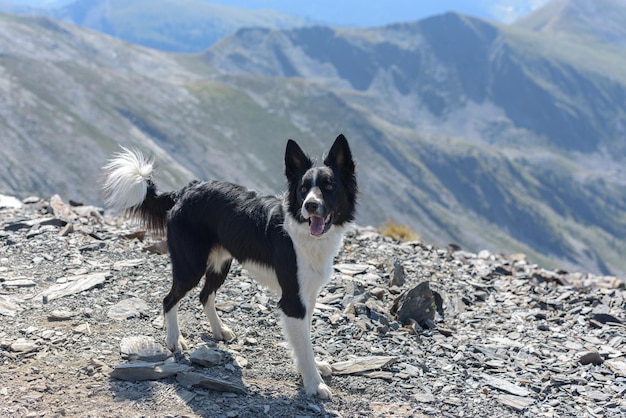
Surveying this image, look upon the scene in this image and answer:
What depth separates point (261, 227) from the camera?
918 centimetres

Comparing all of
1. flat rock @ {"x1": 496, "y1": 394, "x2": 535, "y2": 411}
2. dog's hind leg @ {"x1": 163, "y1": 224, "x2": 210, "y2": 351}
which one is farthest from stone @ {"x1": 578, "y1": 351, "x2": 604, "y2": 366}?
dog's hind leg @ {"x1": 163, "y1": 224, "x2": 210, "y2": 351}

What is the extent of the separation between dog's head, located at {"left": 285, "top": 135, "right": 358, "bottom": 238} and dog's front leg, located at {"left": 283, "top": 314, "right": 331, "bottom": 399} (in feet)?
4.49

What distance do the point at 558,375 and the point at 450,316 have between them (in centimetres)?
328

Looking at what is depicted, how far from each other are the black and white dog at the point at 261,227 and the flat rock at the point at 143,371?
2.85ft

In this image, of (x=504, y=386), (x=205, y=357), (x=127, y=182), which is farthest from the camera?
(x=127, y=182)

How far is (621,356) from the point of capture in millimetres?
11109

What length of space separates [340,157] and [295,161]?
0.65 metres

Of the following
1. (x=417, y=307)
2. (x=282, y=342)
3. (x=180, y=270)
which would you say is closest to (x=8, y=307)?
(x=180, y=270)

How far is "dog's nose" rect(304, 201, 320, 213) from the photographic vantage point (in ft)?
26.0

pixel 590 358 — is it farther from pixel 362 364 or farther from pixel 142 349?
pixel 142 349

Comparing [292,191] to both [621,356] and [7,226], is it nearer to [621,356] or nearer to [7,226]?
[621,356]

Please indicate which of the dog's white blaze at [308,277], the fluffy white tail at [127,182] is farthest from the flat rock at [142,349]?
the fluffy white tail at [127,182]

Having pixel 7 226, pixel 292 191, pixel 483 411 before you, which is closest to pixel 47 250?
pixel 7 226

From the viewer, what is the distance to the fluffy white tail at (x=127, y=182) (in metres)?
10.0
